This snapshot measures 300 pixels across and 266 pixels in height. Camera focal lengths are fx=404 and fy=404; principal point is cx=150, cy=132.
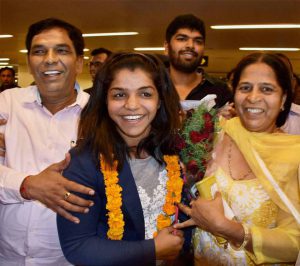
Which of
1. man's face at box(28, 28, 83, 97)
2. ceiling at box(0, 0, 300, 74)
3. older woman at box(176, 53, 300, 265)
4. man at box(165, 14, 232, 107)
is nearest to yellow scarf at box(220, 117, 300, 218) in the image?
older woman at box(176, 53, 300, 265)

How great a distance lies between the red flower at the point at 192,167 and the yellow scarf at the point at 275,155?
1.00ft

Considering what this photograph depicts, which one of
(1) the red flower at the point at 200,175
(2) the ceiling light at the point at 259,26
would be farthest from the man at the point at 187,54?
(2) the ceiling light at the point at 259,26

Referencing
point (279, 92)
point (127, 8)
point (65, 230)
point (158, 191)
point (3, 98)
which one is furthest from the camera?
point (127, 8)

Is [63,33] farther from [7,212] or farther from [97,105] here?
[7,212]

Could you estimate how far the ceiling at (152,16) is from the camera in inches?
270

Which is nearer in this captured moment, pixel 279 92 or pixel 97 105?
pixel 97 105

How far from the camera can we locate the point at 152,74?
1.78 m

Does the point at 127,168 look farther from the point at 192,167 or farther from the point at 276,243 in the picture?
the point at 276,243

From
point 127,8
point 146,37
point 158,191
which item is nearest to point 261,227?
point 158,191

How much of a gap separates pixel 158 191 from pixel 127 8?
599 centimetres

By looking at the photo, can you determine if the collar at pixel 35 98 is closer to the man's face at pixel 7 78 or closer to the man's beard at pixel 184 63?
the man's beard at pixel 184 63

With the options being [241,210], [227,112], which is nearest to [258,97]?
[227,112]

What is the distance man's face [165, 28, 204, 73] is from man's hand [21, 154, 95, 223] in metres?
2.27

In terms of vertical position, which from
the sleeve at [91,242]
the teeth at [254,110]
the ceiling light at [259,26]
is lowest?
the sleeve at [91,242]
